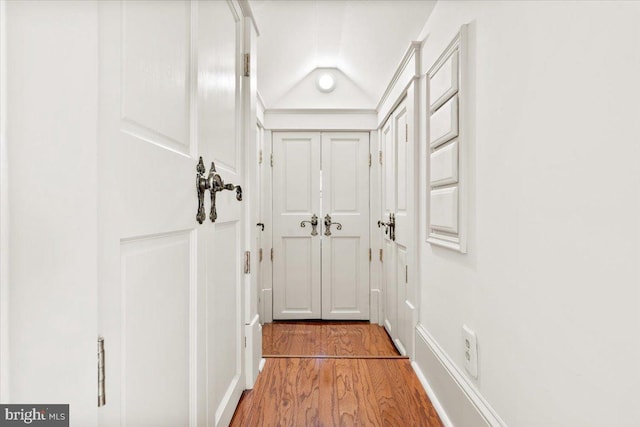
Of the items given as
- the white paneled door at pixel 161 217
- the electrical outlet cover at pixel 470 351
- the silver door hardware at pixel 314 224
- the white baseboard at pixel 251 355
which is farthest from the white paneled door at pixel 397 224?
the white paneled door at pixel 161 217

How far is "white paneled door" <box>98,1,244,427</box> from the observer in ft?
2.04

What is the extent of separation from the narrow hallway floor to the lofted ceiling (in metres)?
1.88

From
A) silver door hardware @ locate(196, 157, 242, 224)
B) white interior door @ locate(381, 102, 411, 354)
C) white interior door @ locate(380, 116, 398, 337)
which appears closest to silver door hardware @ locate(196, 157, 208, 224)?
silver door hardware @ locate(196, 157, 242, 224)

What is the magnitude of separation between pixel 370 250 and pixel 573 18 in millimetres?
2651

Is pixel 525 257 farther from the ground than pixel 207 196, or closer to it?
closer to it

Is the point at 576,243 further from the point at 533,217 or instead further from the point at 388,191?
the point at 388,191

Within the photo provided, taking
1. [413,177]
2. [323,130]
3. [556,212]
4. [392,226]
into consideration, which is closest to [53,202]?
→ [556,212]

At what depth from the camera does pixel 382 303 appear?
3234 mm

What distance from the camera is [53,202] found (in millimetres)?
486

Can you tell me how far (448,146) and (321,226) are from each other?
1.94m

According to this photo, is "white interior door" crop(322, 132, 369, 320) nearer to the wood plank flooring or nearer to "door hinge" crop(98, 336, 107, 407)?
the wood plank flooring

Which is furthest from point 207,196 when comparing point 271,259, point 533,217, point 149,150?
point 271,259

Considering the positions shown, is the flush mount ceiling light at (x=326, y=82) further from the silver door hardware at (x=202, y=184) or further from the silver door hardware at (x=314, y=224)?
the silver door hardware at (x=202, y=184)

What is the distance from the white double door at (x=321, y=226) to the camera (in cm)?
336
